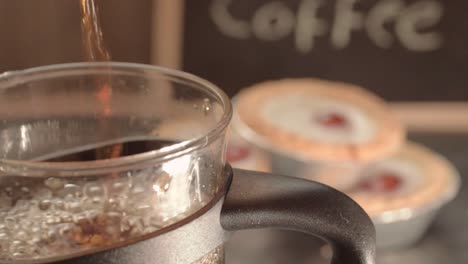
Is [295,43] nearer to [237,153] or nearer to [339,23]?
[339,23]

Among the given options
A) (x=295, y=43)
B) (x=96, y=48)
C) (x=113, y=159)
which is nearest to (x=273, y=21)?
(x=295, y=43)

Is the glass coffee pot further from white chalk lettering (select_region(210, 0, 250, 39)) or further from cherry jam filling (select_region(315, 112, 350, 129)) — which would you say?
white chalk lettering (select_region(210, 0, 250, 39))

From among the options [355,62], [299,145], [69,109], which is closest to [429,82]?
[355,62]

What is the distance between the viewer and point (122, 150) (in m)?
0.40

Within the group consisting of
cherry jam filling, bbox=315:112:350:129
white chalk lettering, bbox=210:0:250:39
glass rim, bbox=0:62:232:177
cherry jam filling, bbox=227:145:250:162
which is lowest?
cherry jam filling, bbox=227:145:250:162

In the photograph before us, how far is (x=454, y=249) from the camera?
816 mm

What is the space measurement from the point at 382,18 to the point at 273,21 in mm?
164

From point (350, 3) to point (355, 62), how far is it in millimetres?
98

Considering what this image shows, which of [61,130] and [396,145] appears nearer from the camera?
[61,130]

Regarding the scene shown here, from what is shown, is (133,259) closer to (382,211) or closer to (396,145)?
(382,211)

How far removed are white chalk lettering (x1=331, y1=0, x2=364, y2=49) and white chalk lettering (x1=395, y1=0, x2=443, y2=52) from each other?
66mm

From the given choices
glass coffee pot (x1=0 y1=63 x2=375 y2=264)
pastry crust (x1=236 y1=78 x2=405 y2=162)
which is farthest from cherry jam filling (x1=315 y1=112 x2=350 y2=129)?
glass coffee pot (x1=0 y1=63 x2=375 y2=264)

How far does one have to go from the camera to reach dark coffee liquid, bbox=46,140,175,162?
0.39 m

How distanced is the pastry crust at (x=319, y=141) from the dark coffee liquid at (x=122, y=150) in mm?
401
